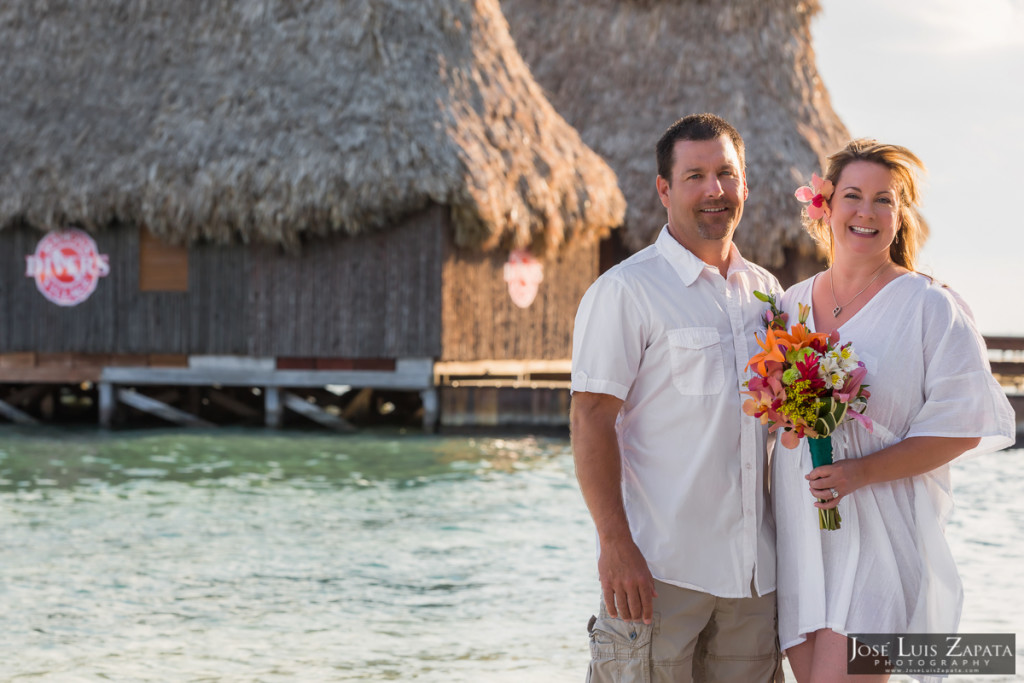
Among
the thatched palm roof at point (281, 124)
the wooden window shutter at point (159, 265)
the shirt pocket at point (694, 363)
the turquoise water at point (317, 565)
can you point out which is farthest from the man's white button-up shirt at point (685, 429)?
the wooden window shutter at point (159, 265)

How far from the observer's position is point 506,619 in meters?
5.72

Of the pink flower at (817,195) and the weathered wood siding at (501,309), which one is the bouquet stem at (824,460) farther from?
the weathered wood siding at (501,309)

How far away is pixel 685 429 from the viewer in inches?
102

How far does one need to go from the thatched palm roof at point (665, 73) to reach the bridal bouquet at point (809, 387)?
1554 cm

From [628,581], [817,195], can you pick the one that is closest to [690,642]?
[628,581]

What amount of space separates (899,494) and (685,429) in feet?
1.63

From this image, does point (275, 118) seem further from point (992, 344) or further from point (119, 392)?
point (992, 344)

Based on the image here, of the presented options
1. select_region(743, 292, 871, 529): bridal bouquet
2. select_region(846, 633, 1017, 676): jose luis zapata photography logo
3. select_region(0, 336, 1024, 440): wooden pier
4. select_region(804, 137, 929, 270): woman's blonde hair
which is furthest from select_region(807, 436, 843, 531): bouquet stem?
select_region(0, 336, 1024, 440): wooden pier

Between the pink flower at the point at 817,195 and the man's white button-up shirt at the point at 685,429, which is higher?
the pink flower at the point at 817,195

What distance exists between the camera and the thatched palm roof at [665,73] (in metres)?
18.3

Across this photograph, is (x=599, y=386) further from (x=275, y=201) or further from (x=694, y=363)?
(x=275, y=201)

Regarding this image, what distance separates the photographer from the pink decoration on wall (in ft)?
49.8

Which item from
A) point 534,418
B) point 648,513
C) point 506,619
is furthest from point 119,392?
point 648,513

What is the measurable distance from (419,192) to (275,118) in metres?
2.17
